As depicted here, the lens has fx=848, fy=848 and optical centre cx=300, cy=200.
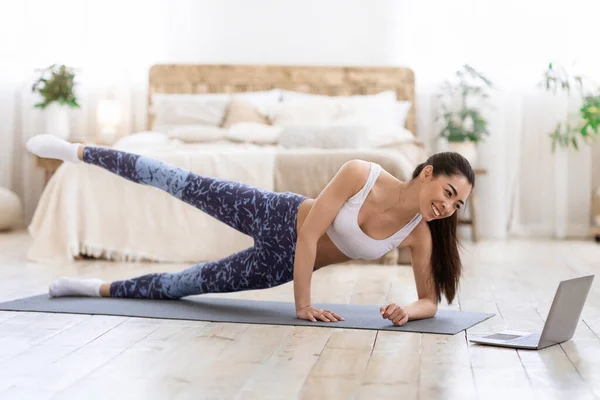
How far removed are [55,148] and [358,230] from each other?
1.30 m

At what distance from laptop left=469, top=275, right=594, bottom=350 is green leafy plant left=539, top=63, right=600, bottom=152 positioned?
3.46 metres

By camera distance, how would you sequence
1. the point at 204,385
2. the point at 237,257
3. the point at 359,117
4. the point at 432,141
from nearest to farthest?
the point at 204,385, the point at 237,257, the point at 359,117, the point at 432,141

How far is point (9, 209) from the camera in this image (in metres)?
5.99

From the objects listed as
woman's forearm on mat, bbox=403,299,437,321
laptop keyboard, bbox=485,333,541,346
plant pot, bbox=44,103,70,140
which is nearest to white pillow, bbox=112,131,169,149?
plant pot, bbox=44,103,70,140

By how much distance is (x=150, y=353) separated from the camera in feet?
7.83

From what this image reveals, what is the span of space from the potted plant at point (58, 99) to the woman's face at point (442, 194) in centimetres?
410

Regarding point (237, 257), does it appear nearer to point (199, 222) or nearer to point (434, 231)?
point (434, 231)

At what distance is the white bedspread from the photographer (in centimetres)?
454

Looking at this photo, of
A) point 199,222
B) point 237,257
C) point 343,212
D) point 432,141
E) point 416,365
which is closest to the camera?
point 416,365

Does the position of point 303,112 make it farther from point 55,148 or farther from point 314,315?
point 314,315

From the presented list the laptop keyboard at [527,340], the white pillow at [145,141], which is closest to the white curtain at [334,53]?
the white pillow at [145,141]

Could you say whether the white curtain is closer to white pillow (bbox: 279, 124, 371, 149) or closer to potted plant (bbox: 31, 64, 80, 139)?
potted plant (bbox: 31, 64, 80, 139)

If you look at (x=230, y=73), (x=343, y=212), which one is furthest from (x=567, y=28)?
(x=343, y=212)

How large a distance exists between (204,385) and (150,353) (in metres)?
0.39
